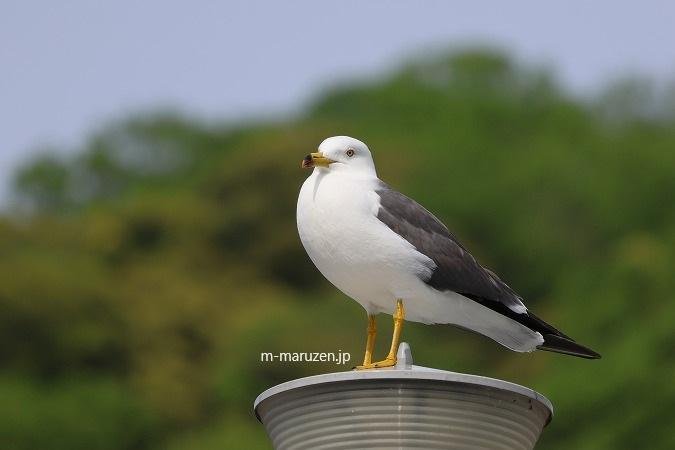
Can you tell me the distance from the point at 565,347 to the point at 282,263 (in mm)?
38714

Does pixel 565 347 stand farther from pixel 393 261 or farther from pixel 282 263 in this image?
pixel 282 263

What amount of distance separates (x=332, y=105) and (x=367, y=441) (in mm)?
60389

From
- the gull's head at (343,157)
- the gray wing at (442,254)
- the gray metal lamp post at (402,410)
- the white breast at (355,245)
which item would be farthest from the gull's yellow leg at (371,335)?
the gray metal lamp post at (402,410)

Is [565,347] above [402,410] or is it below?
below

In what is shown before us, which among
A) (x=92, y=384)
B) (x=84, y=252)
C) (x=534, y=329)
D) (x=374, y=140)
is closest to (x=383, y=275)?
(x=534, y=329)

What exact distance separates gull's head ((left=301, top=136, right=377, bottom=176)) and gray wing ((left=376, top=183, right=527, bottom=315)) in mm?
143

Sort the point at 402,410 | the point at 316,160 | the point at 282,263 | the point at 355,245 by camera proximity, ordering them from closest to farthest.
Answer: the point at 402,410, the point at 355,245, the point at 316,160, the point at 282,263

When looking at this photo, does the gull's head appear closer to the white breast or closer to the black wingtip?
the white breast

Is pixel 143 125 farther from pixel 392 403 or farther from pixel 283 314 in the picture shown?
pixel 392 403

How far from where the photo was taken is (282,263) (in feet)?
147

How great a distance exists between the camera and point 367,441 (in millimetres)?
4695

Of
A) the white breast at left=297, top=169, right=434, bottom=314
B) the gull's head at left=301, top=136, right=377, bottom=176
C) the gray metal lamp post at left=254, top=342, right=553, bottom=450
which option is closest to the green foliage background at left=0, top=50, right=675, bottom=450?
the gull's head at left=301, top=136, right=377, bottom=176

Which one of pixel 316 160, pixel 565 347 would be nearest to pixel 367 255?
pixel 316 160

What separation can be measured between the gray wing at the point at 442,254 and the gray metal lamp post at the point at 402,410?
145 cm
